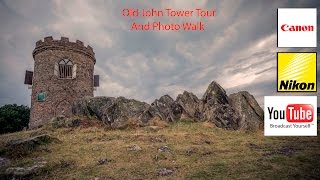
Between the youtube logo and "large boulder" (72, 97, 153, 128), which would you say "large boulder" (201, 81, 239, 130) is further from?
the youtube logo

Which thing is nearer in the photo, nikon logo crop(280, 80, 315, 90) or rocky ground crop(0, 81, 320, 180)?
rocky ground crop(0, 81, 320, 180)

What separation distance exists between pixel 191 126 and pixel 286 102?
886 centimetres

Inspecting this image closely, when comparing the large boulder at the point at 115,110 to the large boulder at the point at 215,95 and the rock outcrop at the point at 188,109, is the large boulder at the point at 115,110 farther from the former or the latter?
the large boulder at the point at 215,95

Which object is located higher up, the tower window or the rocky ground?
the tower window

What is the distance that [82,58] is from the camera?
118 feet

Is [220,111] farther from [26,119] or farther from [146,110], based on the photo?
[26,119]

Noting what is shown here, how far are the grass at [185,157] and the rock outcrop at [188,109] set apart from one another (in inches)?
150

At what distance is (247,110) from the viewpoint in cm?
2383

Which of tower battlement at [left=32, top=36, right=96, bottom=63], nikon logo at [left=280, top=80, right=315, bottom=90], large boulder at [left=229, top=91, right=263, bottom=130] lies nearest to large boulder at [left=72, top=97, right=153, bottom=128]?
large boulder at [left=229, top=91, right=263, bottom=130]

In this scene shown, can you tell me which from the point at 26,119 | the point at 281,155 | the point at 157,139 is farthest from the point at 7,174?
the point at 26,119

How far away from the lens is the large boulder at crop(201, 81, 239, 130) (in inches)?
914

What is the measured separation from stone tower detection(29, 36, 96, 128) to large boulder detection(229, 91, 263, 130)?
2127 cm

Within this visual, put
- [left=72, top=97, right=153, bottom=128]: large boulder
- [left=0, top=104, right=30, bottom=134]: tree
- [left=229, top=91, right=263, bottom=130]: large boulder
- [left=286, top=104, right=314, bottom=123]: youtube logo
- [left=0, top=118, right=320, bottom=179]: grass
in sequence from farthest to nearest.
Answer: [left=0, top=104, right=30, bottom=134]: tree, [left=72, top=97, right=153, bottom=128]: large boulder, [left=229, top=91, right=263, bottom=130]: large boulder, [left=286, top=104, right=314, bottom=123]: youtube logo, [left=0, top=118, right=320, bottom=179]: grass

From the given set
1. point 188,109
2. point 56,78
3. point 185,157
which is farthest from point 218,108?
point 56,78
